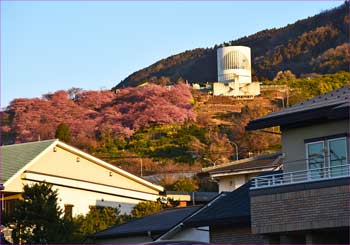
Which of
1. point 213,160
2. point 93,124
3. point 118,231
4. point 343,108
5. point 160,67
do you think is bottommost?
point 118,231

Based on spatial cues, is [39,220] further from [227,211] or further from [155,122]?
[155,122]

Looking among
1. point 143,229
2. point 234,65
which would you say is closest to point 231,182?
point 143,229

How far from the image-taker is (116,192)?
42.6m

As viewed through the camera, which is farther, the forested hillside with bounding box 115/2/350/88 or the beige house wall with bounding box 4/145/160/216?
the forested hillside with bounding box 115/2/350/88

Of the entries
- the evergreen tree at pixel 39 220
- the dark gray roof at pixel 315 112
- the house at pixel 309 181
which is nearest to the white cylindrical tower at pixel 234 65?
the evergreen tree at pixel 39 220

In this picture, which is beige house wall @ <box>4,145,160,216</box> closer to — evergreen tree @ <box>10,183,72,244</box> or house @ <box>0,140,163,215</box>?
house @ <box>0,140,163,215</box>

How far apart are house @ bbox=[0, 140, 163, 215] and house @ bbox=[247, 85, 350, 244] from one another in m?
15.8

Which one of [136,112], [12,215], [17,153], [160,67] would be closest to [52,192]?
[12,215]

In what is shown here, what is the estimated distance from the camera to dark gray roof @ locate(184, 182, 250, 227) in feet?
77.5

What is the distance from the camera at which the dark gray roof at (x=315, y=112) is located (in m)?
21.5

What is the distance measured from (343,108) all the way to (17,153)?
21.6m

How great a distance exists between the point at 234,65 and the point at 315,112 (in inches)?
2873

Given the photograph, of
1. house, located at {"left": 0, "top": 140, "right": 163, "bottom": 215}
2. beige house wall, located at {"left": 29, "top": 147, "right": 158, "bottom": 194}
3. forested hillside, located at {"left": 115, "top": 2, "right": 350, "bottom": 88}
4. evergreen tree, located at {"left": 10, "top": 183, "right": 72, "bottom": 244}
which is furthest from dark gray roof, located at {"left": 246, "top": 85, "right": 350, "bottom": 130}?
forested hillside, located at {"left": 115, "top": 2, "right": 350, "bottom": 88}

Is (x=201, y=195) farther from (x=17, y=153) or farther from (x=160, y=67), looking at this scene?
(x=160, y=67)
